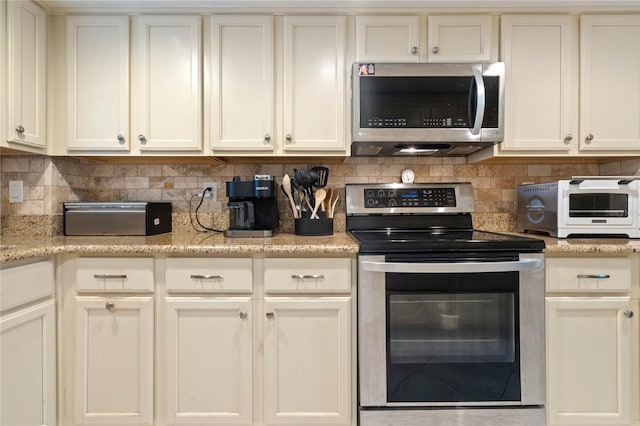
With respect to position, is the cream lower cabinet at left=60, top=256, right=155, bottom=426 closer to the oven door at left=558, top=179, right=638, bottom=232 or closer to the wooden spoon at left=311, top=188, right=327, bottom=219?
the wooden spoon at left=311, top=188, right=327, bottom=219

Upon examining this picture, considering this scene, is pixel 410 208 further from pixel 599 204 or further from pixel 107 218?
pixel 107 218

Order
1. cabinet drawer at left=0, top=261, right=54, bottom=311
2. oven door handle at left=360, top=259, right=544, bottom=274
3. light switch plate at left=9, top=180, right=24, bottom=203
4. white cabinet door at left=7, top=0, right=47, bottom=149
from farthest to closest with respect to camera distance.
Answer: light switch plate at left=9, top=180, right=24, bottom=203
white cabinet door at left=7, top=0, right=47, bottom=149
oven door handle at left=360, top=259, right=544, bottom=274
cabinet drawer at left=0, top=261, right=54, bottom=311

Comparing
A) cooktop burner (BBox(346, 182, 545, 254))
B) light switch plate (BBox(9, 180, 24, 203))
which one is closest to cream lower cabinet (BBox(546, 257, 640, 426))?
cooktop burner (BBox(346, 182, 545, 254))

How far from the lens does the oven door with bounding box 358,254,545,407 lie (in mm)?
1493

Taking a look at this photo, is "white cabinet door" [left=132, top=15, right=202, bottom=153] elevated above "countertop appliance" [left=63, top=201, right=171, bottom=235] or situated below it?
above

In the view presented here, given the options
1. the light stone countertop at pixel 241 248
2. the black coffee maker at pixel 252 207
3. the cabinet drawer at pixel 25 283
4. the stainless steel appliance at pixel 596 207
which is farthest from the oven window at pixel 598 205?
the cabinet drawer at pixel 25 283

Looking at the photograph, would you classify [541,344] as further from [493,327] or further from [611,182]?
[611,182]

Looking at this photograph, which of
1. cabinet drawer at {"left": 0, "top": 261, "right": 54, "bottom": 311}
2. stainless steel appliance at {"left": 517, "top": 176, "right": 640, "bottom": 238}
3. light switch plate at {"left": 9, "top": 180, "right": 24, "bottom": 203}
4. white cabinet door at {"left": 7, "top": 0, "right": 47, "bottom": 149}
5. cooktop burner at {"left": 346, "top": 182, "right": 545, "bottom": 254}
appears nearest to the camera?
cabinet drawer at {"left": 0, "top": 261, "right": 54, "bottom": 311}

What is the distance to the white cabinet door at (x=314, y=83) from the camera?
179cm

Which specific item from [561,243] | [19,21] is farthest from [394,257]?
[19,21]

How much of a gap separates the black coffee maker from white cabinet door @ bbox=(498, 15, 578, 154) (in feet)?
3.99

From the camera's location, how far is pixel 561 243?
61.9 inches

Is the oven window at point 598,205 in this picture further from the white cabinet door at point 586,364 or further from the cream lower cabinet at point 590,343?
the white cabinet door at point 586,364

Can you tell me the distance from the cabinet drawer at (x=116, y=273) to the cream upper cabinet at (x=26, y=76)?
0.70 m
